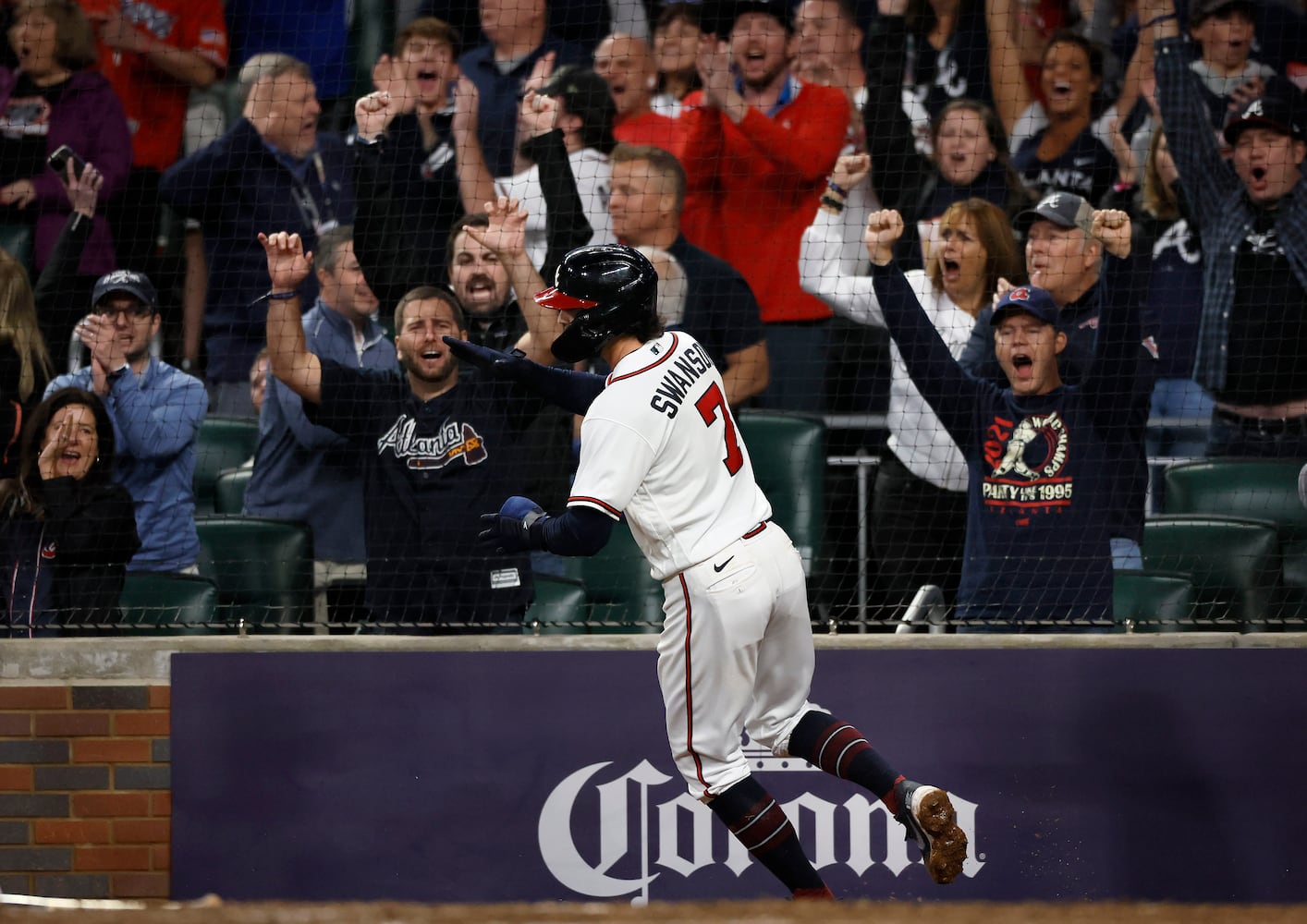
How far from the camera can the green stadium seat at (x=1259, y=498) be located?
4.26 meters

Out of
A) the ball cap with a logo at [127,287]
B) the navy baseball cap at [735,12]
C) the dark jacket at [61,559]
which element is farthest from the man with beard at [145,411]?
the navy baseball cap at [735,12]

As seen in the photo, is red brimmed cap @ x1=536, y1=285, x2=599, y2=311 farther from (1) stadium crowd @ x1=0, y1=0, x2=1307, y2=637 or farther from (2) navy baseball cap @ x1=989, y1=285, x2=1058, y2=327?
(2) navy baseball cap @ x1=989, y1=285, x2=1058, y2=327

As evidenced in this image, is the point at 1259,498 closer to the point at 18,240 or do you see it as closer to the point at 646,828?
the point at 646,828

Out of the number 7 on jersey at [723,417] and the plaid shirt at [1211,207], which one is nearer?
the number 7 on jersey at [723,417]

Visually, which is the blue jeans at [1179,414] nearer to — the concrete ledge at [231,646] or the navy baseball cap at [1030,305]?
the navy baseball cap at [1030,305]

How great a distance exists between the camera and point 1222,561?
4270 mm

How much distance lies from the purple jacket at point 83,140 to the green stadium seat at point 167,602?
160cm

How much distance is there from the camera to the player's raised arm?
4.36 metres

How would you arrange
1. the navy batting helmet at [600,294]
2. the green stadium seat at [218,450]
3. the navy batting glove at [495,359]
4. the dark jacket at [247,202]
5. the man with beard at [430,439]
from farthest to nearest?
1. the dark jacket at [247,202]
2. the green stadium seat at [218,450]
3. the man with beard at [430,439]
4. the navy batting glove at [495,359]
5. the navy batting helmet at [600,294]

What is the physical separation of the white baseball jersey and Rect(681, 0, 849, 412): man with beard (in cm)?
155

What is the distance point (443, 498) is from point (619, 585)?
628 mm

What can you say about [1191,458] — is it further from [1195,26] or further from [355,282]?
[355,282]

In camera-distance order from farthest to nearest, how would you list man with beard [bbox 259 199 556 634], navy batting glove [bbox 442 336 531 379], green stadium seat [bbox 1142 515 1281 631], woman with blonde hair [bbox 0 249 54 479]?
1. woman with blonde hair [bbox 0 249 54 479]
2. man with beard [bbox 259 199 556 634]
3. green stadium seat [bbox 1142 515 1281 631]
4. navy batting glove [bbox 442 336 531 379]

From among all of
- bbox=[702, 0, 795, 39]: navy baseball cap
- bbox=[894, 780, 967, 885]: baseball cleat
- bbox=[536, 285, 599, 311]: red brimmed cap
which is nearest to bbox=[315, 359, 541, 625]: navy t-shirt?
bbox=[536, 285, 599, 311]: red brimmed cap
